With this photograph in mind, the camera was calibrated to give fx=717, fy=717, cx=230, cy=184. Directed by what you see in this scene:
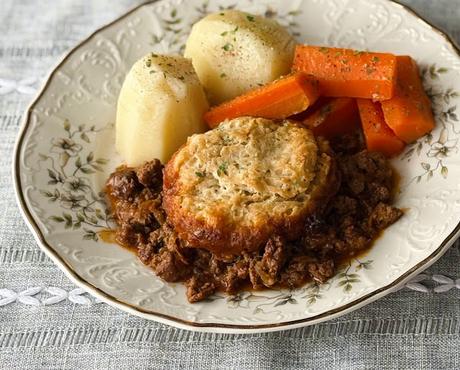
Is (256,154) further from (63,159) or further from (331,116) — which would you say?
(63,159)

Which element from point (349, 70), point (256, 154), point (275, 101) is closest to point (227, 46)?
point (275, 101)

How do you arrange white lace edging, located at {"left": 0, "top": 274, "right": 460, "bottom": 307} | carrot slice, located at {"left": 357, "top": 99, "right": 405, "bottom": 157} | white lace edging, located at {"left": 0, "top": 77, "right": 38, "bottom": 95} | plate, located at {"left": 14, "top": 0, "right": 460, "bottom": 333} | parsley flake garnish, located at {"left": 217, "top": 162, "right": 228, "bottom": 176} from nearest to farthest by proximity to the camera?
plate, located at {"left": 14, "top": 0, "right": 460, "bottom": 333} < parsley flake garnish, located at {"left": 217, "top": 162, "right": 228, "bottom": 176} < white lace edging, located at {"left": 0, "top": 274, "right": 460, "bottom": 307} < carrot slice, located at {"left": 357, "top": 99, "right": 405, "bottom": 157} < white lace edging, located at {"left": 0, "top": 77, "right": 38, "bottom": 95}

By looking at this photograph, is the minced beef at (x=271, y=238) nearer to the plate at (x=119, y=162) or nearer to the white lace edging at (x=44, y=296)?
the plate at (x=119, y=162)

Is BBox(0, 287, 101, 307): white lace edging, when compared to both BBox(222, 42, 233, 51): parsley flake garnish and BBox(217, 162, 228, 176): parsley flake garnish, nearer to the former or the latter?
BBox(217, 162, 228, 176): parsley flake garnish

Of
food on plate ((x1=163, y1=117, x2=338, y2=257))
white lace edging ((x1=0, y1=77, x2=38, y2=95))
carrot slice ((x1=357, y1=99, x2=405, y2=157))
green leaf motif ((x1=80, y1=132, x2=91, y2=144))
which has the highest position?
carrot slice ((x1=357, y1=99, x2=405, y2=157))

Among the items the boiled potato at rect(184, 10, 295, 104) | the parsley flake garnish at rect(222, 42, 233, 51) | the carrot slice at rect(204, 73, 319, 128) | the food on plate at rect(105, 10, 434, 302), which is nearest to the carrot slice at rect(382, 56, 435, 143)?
the food on plate at rect(105, 10, 434, 302)

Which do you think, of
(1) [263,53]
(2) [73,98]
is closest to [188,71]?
(1) [263,53]

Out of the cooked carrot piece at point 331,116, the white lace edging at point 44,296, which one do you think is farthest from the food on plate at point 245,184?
the white lace edging at point 44,296

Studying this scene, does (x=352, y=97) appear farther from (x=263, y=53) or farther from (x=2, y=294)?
(x=2, y=294)
